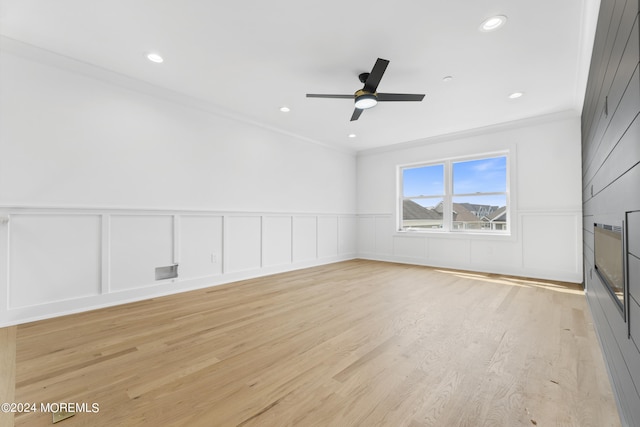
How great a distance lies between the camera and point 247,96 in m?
3.49

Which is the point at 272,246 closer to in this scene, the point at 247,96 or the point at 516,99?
the point at 247,96

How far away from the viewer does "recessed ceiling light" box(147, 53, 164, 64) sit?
2.61 m

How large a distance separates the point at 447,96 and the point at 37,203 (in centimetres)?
449

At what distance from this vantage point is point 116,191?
299 centimetres

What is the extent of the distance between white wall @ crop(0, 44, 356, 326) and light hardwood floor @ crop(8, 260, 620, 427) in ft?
1.35

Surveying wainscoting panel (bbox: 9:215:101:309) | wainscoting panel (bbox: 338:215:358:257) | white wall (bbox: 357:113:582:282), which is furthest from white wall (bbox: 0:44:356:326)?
Answer: white wall (bbox: 357:113:582:282)

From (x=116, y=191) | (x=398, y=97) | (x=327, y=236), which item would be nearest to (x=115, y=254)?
(x=116, y=191)

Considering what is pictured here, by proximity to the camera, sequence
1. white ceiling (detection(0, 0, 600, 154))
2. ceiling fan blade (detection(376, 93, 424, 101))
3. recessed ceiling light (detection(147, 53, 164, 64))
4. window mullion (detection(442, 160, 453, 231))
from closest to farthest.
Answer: white ceiling (detection(0, 0, 600, 154)), recessed ceiling light (detection(147, 53, 164, 64)), ceiling fan blade (detection(376, 93, 424, 101)), window mullion (detection(442, 160, 453, 231))

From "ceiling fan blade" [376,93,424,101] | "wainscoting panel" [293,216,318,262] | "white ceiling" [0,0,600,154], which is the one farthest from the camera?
"wainscoting panel" [293,216,318,262]

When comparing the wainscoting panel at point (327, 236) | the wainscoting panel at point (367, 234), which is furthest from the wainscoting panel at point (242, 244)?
the wainscoting panel at point (367, 234)

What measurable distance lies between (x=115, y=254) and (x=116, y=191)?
680 mm

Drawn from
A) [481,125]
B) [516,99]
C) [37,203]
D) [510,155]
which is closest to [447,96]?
[516,99]

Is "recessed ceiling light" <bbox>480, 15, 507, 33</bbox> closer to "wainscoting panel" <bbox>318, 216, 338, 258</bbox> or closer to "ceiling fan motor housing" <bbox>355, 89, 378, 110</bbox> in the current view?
"ceiling fan motor housing" <bbox>355, 89, 378, 110</bbox>

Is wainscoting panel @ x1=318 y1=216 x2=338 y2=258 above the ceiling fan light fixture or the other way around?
the other way around
